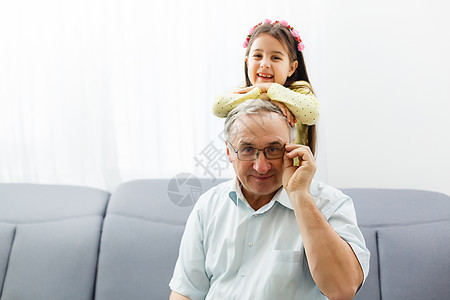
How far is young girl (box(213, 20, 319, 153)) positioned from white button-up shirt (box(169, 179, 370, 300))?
24cm

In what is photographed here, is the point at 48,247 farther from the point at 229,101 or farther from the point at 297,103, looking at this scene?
the point at 297,103

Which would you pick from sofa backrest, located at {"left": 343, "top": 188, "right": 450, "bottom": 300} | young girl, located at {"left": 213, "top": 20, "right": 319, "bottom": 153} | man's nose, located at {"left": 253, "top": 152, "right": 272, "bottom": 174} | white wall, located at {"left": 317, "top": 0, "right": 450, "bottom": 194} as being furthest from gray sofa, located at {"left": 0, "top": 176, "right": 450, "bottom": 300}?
man's nose, located at {"left": 253, "top": 152, "right": 272, "bottom": 174}

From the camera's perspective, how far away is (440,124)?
204 cm

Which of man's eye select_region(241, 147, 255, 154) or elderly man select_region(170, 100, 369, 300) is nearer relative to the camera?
elderly man select_region(170, 100, 369, 300)

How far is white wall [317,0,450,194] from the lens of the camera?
2.03 meters

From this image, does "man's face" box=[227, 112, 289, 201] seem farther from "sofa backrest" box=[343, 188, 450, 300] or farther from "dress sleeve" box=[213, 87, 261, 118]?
"sofa backrest" box=[343, 188, 450, 300]

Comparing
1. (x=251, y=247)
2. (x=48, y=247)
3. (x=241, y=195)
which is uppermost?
(x=241, y=195)

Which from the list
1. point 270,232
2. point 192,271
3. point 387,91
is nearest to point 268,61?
point 270,232

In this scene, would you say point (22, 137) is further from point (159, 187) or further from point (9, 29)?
point (159, 187)

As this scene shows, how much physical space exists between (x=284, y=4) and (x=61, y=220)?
55.7 inches

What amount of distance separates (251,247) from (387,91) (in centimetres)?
113

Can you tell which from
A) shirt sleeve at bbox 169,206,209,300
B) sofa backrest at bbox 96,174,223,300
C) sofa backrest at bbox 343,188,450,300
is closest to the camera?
shirt sleeve at bbox 169,206,209,300

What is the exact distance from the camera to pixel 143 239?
5.98 feet

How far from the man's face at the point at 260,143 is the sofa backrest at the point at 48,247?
2.88 feet
